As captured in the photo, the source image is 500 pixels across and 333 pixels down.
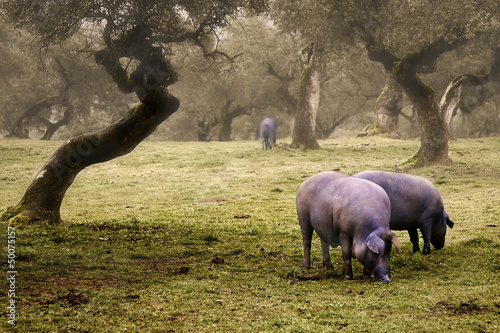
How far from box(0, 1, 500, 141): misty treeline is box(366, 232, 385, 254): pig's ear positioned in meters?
23.1

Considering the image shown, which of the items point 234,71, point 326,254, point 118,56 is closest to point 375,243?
point 326,254

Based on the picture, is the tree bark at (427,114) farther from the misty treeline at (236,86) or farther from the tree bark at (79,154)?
the tree bark at (79,154)

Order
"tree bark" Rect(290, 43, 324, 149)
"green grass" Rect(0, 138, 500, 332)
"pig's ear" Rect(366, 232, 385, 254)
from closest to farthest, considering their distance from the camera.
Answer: "green grass" Rect(0, 138, 500, 332) < "pig's ear" Rect(366, 232, 385, 254) < "tree bark" Rect(290, 43, 324, 149)

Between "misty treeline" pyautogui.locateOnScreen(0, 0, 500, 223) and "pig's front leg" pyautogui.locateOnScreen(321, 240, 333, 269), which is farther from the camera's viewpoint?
"misty treeline" pyautogui.locateOnScreen(0, 0, 500, 223)

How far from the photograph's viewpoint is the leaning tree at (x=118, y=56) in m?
12.4

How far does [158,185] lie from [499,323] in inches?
698

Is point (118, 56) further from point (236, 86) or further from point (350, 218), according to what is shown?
point (236, 86)

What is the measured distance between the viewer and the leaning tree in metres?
12.4

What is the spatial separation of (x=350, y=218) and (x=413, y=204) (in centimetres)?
234

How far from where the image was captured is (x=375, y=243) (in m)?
7.06

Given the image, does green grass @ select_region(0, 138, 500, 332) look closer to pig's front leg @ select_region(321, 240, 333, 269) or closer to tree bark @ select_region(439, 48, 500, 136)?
pig's front leg @ select_region(321, 240, 333, 269)

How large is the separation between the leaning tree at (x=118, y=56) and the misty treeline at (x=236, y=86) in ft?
42.3

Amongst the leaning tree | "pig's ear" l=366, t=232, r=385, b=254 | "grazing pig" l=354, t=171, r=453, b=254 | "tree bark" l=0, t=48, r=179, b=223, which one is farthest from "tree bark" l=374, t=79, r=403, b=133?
"pig's ear" l=366, t=232, r=385, b=254

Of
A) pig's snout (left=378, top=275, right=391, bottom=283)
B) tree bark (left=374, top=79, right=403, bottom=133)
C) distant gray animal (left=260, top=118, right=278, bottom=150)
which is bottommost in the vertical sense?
pig's snout (left=378, top=275, right=391, bottom=283)
